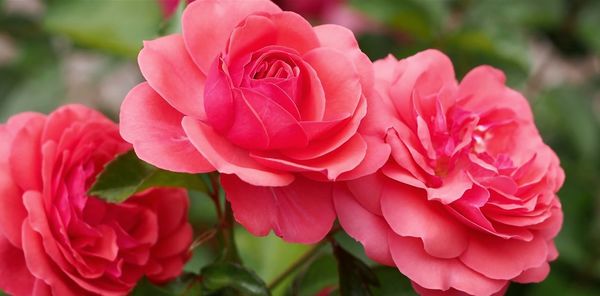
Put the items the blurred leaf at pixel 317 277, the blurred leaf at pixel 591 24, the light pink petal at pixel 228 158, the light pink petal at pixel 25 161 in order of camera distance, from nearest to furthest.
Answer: the light pink petal at pixel 228 158
the light pink petal at pixel 25 161
the blurred leaf at pixel 317 277
the blurred leaf at pixel 591 24

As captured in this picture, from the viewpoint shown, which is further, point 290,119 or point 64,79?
point 64,79

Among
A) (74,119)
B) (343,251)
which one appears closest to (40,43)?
(74,119)

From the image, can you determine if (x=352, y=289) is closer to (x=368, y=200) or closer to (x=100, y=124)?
(x=368, y=200)

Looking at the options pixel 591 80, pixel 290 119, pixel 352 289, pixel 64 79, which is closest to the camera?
pixel 290 119

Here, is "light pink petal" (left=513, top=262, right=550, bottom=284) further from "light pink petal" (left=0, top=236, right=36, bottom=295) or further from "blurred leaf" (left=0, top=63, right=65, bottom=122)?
"blurred leaf" (left=0, top=63, right=65, bottom=122)

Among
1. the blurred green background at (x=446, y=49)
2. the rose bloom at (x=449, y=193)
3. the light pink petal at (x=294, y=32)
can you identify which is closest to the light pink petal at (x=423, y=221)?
the rose bloom at (x=449, y=193)

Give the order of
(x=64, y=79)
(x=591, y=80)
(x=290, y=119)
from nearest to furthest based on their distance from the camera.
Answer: (x=290, y=119), (x=64, y=79), (x=591, y=80)

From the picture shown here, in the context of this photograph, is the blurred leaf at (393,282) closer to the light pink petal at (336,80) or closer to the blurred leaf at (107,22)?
the light pink petal at (336,80)

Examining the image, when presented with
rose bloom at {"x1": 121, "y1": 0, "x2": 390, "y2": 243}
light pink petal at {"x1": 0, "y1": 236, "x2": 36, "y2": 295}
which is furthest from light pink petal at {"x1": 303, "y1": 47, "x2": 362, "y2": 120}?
light pink petal at {"x1": 0, "y1": 236, "x2": 36, "y2": 295}
